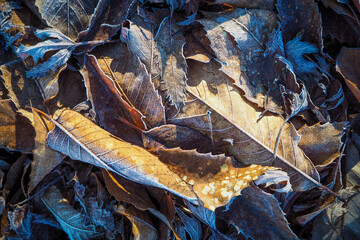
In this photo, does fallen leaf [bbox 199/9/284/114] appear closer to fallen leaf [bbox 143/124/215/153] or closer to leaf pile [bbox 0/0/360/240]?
leaf pile [bbox 0/0/360/240]

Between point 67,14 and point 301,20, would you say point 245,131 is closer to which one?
point 301,20

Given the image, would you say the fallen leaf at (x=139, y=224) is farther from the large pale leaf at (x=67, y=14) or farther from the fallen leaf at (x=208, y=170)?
the large pale leaf at (x=67, y=14)

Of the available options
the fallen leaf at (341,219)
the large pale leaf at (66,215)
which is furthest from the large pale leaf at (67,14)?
the fallen leaf at (341,219)

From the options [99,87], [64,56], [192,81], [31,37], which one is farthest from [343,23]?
[31,37]

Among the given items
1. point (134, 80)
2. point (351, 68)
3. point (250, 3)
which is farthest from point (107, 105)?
point (351, 68)

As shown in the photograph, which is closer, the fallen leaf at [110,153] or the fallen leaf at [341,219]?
the fallen leaf at [110,153]

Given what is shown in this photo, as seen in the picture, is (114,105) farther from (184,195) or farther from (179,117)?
(184,195)

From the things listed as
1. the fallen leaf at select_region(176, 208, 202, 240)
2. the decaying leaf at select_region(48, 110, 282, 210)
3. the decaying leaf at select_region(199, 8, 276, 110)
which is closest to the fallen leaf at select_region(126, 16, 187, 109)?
the decaying leaf at select_region(199, 8, 276, 110)

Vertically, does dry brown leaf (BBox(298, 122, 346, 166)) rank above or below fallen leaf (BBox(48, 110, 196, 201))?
below
